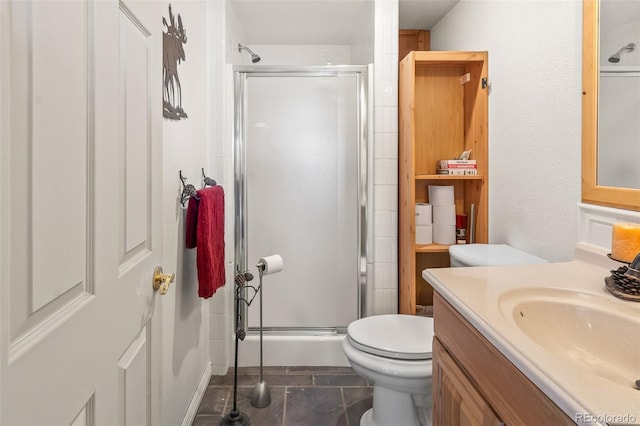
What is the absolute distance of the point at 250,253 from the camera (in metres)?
2.36

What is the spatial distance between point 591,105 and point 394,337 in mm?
1136

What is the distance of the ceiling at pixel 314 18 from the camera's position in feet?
7.84

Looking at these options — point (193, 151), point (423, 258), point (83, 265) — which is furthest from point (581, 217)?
point (193, 151)

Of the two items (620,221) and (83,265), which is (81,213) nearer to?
(83,265)

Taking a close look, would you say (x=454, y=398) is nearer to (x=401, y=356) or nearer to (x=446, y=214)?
(x=401, y=356)

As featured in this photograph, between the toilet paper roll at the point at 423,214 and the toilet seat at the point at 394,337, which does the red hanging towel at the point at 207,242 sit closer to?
the toilet seat at the point at 394,337

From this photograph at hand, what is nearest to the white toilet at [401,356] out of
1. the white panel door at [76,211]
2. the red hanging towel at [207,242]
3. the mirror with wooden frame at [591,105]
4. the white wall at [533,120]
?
the white wall at [533,120]

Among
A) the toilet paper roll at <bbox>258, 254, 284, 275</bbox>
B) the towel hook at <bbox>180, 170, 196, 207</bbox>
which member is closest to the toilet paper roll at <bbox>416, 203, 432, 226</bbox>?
the toilet paper roll at <bbox>258, 254, 284, 275</bbox>

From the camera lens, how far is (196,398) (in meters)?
1.90

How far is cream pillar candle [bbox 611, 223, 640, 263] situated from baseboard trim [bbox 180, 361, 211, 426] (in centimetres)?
175

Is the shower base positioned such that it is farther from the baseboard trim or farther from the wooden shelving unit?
the wooden shelving unit

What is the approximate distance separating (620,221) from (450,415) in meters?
0.76

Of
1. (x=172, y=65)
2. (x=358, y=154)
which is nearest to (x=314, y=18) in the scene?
(x=358, y=154)

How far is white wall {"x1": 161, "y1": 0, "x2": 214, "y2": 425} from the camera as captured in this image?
153 centimetres
